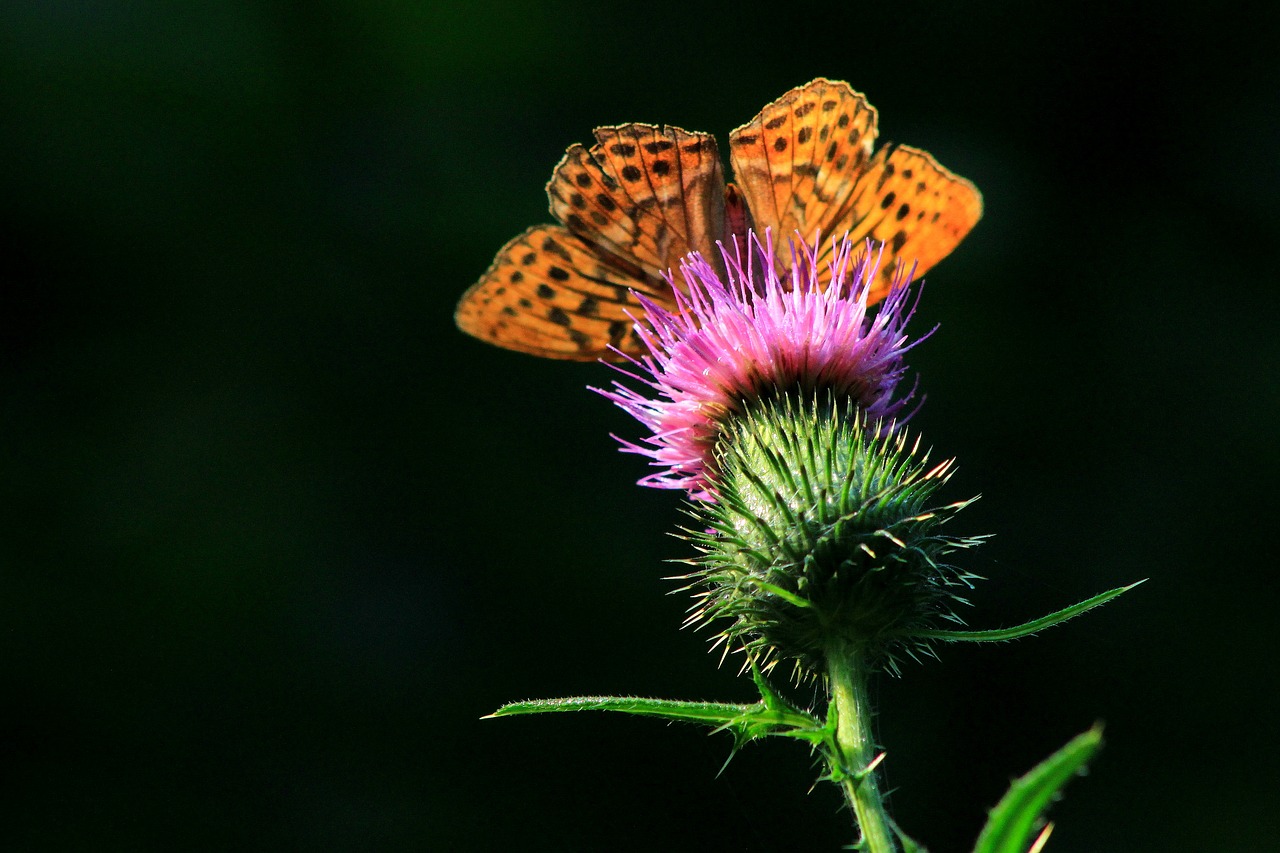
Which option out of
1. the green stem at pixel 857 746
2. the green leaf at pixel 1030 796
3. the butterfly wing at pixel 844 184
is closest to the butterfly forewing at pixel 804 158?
the butterfly wing at pixel 844 184

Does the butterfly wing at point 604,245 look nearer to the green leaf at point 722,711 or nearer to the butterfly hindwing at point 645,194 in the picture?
the butterfly hindwing at point 645,194

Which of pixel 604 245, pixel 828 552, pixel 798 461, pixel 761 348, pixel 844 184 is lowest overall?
pixel 828 552

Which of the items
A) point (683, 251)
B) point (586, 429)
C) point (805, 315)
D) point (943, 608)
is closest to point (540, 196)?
point (586, 429)

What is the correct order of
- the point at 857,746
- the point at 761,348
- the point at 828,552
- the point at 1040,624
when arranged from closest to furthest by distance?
the point at 1040,624
the point at 857,746
the point at 828,552
the point at 761,348

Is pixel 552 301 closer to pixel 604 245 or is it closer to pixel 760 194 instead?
pixel 604 245

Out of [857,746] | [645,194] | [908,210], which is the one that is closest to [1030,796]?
[857,746]

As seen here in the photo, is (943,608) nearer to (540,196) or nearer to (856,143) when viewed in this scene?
(856,143)
